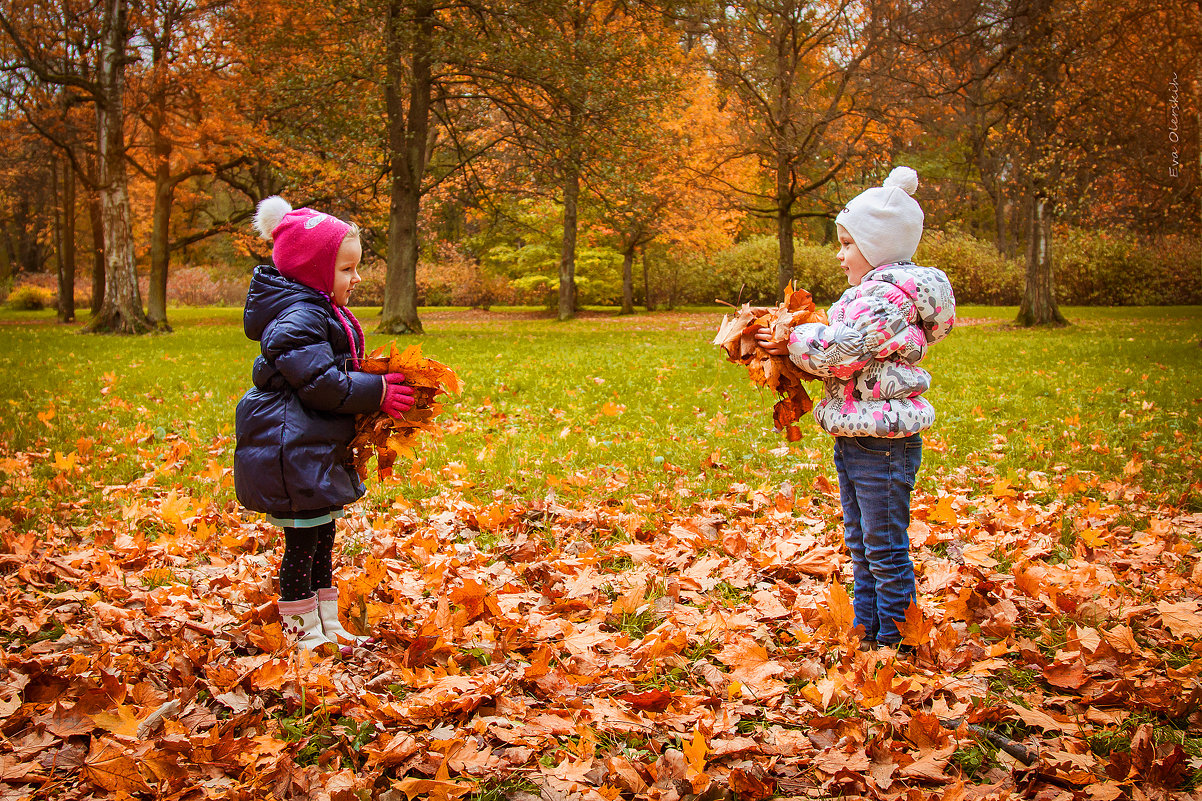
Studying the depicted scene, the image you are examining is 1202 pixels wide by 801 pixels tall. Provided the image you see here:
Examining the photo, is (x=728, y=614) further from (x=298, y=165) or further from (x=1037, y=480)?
(x=298, y=165)

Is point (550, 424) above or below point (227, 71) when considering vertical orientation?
below

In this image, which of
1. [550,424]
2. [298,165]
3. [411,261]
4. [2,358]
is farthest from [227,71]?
[550,424]

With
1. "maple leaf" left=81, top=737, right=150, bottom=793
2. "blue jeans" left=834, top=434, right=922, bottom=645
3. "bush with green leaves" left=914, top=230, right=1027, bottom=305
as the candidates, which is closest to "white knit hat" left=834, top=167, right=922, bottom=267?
"blue jeans" left=834, top=434, right=922, bottom=645

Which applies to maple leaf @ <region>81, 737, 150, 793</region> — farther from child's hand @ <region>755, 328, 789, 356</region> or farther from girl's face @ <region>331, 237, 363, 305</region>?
child's hand @ <region>755, 328, 789, 356</region>

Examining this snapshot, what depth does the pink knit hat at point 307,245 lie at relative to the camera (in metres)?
2.82

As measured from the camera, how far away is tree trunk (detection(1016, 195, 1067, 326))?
18.5 m

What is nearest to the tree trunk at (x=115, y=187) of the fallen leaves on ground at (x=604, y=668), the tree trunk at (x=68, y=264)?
the tree trunk at (x=68, y=264)

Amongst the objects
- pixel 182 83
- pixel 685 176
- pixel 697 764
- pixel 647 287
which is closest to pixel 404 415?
pixel 697 764

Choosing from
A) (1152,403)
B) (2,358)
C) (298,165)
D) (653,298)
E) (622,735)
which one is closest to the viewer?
(622,735)

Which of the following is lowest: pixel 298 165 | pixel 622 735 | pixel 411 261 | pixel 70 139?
pixel 622 735

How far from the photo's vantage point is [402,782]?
207 centimetres

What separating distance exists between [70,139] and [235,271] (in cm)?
1497

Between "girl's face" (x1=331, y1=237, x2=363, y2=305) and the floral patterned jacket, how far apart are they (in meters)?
1.66

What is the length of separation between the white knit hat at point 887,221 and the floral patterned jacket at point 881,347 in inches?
2.4
